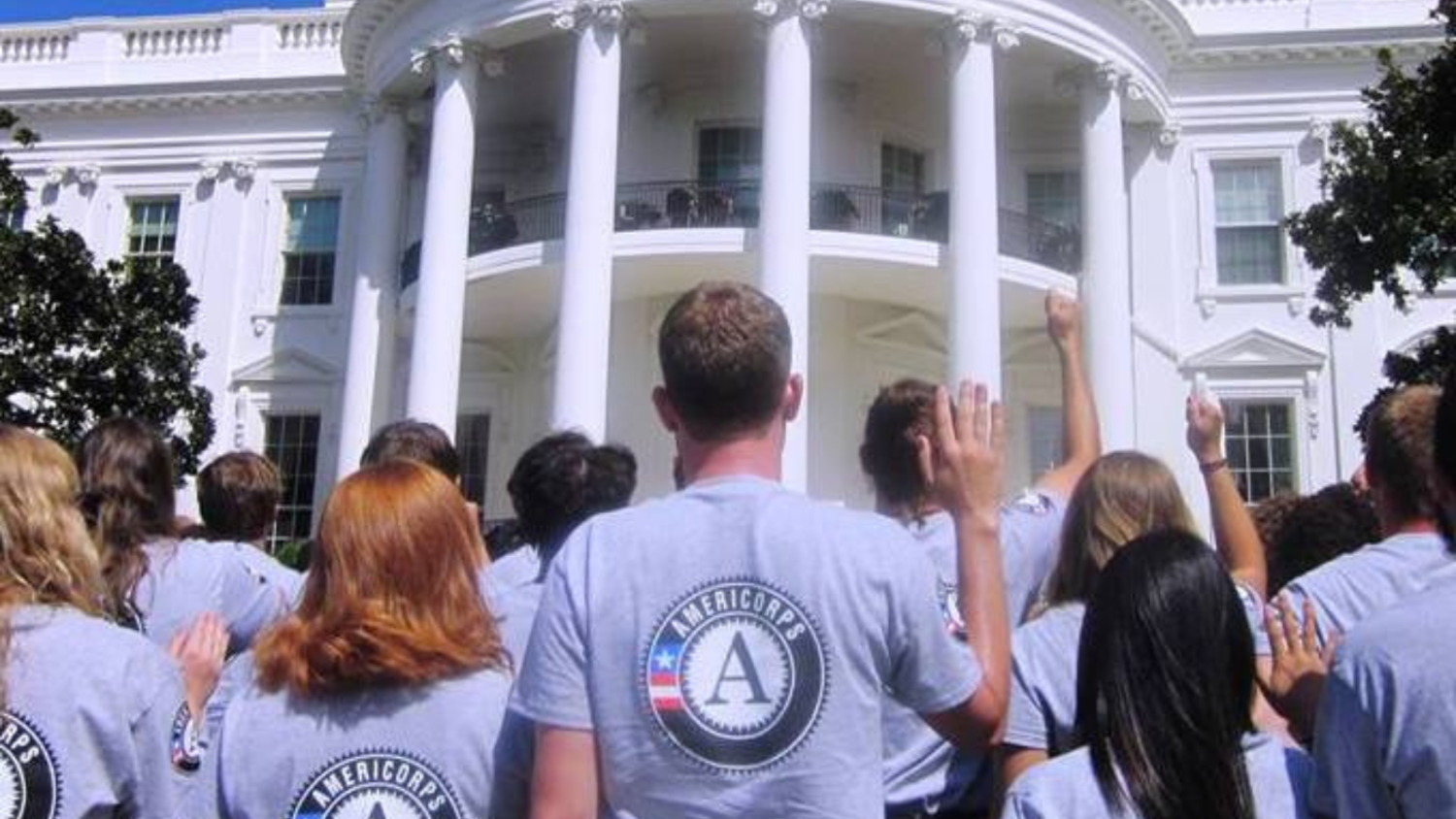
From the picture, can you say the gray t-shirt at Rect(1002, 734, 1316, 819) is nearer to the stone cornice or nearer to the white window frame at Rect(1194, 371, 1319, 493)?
the white window frame at Rect(1194, 371, 1319, 493)

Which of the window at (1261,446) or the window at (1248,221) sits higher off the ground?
the window at (1248,221)

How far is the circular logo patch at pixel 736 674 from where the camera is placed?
2512mm

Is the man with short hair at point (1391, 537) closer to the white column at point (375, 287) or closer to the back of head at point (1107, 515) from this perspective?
the back of head at point (1107, 515)

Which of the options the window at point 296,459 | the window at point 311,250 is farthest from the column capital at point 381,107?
the window at point 296,459

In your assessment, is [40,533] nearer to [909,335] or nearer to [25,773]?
[25,773]

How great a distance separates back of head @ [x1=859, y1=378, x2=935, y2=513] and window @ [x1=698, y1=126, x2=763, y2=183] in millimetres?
17917

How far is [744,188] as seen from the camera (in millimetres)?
20703

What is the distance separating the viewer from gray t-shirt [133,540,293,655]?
13.4 feet

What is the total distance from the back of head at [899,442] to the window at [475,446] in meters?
19.8

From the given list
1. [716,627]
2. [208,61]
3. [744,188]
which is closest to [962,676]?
[716,627]

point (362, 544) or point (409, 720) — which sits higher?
point (362, 544)

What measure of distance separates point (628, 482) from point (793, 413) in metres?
1.57

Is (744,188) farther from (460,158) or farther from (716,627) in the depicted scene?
(716,627)

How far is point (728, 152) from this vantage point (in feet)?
72.0
